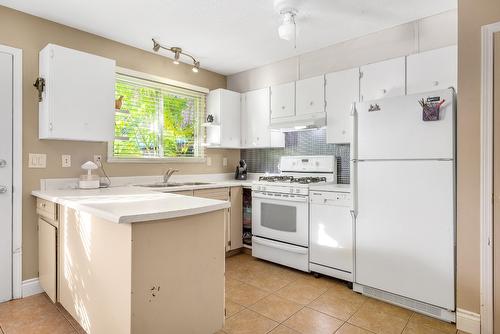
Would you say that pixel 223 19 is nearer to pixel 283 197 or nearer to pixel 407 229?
pixel 283 197

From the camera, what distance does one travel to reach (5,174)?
2441mm

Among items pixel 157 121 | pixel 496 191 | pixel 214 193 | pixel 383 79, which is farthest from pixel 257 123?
pixel 496 191

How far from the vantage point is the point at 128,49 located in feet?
10.8

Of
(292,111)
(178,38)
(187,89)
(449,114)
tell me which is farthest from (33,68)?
(449,114)

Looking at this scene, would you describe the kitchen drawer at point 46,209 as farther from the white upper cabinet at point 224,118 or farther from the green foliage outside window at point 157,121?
the white upper cabinet at point 224,118

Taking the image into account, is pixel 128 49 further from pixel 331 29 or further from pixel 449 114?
pixel 449 114

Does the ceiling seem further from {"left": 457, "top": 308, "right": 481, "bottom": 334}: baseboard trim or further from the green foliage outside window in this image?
{"left": 457, "top": 308, "right": 481, "bottom": 334}: baseboard trim

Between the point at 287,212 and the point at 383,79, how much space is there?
1680 millimetres

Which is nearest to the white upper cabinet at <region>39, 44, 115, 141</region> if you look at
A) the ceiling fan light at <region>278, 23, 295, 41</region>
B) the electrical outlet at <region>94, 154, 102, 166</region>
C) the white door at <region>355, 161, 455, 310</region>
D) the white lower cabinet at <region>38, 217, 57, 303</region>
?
the electrical outlet at <region>94, 154, 102, 166</region>

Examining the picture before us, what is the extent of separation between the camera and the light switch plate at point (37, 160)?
2564 mm

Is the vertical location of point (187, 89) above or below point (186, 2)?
below

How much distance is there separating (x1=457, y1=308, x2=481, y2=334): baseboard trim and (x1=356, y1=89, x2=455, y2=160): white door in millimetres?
1097

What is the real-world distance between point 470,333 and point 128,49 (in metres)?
4.00

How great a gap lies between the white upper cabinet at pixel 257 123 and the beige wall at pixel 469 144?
2.17 metres
